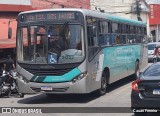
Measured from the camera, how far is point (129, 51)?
61.0 feet

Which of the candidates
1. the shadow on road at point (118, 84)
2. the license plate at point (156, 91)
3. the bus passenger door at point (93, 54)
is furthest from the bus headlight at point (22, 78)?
the license plate at point (156, 91)

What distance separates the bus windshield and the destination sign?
0.77 feet

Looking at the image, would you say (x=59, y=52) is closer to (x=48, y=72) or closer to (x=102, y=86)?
(x=48, y=72)

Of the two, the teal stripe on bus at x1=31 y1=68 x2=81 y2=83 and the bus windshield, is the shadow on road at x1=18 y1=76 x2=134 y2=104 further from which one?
the bus windshield

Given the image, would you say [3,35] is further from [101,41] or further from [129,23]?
[101,41]

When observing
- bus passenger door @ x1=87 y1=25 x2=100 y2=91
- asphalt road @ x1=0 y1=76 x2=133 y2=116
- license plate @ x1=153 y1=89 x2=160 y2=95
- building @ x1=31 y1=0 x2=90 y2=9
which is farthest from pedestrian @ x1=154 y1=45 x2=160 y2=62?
license plate @ x1=153 y1=89 x2=160 y2=95

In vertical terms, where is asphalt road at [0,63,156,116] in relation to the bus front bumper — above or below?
below

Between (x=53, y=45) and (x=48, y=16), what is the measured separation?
3.37ft

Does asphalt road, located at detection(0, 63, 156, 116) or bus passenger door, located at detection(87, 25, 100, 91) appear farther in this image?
bus passenger door, located at detection(87, 25, 100, 91)

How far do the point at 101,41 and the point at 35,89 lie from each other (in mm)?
3102

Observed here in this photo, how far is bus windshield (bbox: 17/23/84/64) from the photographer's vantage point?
12570mm

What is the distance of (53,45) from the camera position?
12.7 meters

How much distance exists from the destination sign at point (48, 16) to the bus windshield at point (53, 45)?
9.3 inches

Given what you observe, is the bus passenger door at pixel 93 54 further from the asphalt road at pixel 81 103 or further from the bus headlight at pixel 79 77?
the asphalt road at pixel 81 103
